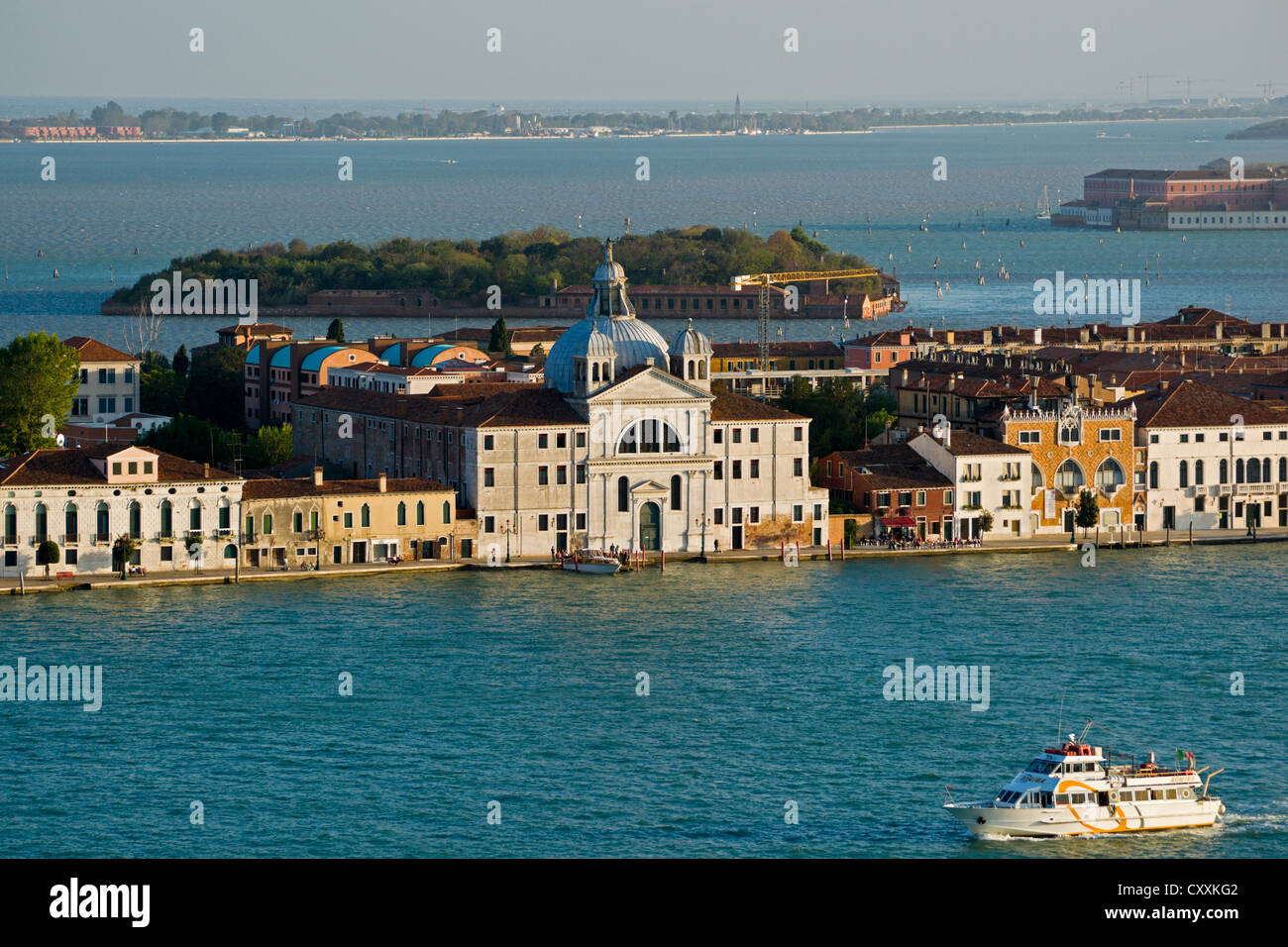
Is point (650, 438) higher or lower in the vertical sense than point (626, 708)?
higher

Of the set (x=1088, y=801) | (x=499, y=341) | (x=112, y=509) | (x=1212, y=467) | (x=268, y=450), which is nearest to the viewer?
(x=1088, y=801)

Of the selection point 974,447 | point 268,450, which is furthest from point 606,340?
point 268,450

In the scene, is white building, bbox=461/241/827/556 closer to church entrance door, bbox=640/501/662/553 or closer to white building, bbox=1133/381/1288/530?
church entrance door, bbox=640/501/662/553

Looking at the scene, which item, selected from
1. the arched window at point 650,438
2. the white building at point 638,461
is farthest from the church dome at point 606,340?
the arched window at point 650,438

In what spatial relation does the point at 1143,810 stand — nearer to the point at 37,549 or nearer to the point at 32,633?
the point at 32,633

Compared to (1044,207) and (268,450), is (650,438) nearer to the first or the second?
(268,450)

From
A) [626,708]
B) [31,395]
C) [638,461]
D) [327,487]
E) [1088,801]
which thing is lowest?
[626,708]
